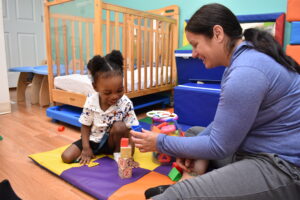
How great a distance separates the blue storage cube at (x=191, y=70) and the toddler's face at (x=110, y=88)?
1.09 meters

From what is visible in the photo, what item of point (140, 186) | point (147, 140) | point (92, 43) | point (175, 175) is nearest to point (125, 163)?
point (140, 186)

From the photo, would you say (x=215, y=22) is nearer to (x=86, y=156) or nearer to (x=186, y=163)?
(x=186, y=163)

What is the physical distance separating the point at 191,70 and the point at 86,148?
4.28ft

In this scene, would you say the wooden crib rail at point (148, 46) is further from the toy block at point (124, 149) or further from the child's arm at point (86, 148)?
the toy block at point (124, 149)

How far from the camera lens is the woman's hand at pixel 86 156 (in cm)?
134

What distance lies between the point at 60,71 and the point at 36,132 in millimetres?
745

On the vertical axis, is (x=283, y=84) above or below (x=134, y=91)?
above

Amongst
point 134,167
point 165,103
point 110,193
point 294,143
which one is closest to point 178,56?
point 165,103

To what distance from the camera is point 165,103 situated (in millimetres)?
2832

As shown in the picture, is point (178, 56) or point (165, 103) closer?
point (178, 56)

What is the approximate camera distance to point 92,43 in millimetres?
2084

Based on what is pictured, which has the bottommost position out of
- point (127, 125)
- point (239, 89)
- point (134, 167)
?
point (134, 167)

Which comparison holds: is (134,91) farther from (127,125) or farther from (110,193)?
(110,193)

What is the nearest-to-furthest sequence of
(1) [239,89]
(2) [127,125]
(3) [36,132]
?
1. (1) [239,89]
2. (2) [127,125]
3. (3) [36,132]
